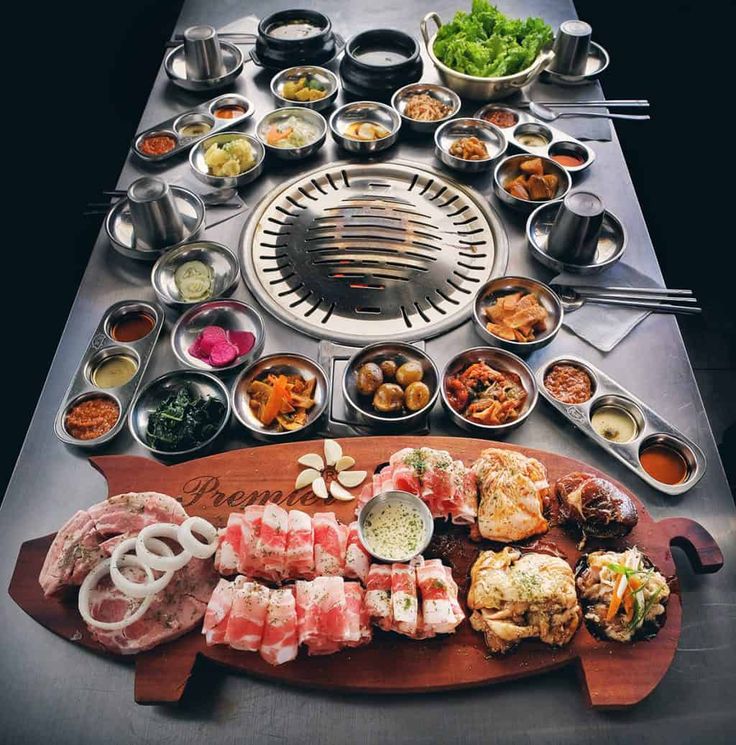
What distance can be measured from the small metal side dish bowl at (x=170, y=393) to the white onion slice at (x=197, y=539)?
1.87 ft

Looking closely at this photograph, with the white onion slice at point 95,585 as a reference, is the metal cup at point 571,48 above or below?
above

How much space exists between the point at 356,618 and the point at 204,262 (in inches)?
117

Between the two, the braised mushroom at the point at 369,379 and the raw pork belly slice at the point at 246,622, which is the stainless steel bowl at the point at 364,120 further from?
the raw pork belly slice at the point at 246,622

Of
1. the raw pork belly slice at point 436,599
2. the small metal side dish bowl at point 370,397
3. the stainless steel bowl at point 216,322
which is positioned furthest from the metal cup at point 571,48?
the raw pork belly slice at point 436,599

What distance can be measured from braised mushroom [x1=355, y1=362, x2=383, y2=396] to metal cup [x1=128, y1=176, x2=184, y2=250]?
6.48ft

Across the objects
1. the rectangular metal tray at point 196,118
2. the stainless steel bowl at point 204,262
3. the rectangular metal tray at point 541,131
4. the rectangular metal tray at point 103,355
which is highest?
the rectangular metal tray at point 196,118

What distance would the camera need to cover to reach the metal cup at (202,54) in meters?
5.86

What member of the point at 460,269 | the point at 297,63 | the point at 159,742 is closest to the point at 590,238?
the point at 460,269

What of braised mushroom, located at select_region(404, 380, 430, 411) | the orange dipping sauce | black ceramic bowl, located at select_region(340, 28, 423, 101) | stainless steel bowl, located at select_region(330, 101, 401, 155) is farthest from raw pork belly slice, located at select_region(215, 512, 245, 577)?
black ceramic bowl, located at select_region(340, 28, 423, 101)

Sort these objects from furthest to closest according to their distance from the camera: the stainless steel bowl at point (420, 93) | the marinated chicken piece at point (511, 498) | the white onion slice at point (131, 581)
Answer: the stainless steel bowl at point (420, 93)
the marinated chicken piece at point (511, 498)
the white onion slice at point (131, 581)

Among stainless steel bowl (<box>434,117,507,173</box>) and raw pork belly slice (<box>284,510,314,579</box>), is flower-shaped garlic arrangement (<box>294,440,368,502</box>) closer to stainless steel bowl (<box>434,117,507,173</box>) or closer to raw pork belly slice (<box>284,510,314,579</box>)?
raw pork belly slice (<box>284,510,314,579</box>)

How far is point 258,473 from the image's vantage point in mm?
3693

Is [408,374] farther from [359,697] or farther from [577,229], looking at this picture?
[359,697]

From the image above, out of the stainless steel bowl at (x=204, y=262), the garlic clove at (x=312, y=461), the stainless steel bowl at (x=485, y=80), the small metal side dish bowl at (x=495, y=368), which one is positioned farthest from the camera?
the stainless steel bowl at (x=485, y=80)
